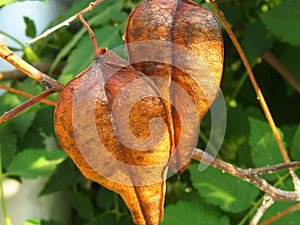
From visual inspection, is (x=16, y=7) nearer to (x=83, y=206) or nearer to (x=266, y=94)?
(x=83, y=206)

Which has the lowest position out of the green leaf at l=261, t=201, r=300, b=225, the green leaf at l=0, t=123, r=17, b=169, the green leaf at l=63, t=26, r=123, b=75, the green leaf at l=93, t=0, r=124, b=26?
the green leaf at l=261, t=201, r=300, b=225

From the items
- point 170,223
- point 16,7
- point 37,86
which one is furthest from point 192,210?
point 16,7

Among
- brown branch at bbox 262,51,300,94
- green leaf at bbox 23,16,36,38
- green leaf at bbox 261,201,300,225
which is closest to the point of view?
green leaf at bbox 261,201,300,225

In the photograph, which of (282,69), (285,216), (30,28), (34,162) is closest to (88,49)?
(34,162)

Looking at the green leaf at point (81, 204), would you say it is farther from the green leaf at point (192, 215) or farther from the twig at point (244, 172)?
the twig at point (244, 172)

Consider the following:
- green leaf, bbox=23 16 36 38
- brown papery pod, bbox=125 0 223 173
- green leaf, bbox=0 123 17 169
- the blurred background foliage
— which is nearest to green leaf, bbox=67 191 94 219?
the blurred background foliage

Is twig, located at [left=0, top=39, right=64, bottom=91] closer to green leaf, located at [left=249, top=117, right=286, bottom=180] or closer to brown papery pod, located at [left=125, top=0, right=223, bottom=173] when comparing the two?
brown papery pod, located at [left=125, top=0, right=223, bottom=173]

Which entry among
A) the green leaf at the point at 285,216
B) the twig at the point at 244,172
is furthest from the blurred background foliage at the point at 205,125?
the twig at the point at 244,172

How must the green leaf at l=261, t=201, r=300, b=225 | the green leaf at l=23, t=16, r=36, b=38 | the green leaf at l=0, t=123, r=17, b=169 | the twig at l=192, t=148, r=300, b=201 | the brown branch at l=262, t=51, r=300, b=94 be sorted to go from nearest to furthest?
the twig at l=192, t=148, r=300, b=201, the green leaf at l=261, t=201, r=300, b=225, the green leaf at l=0, t=123, r=17, b=169, the green leaf at l=23, t=16, r=36, b=38, the brown branch at l=262, t=51, r=300, b=94
